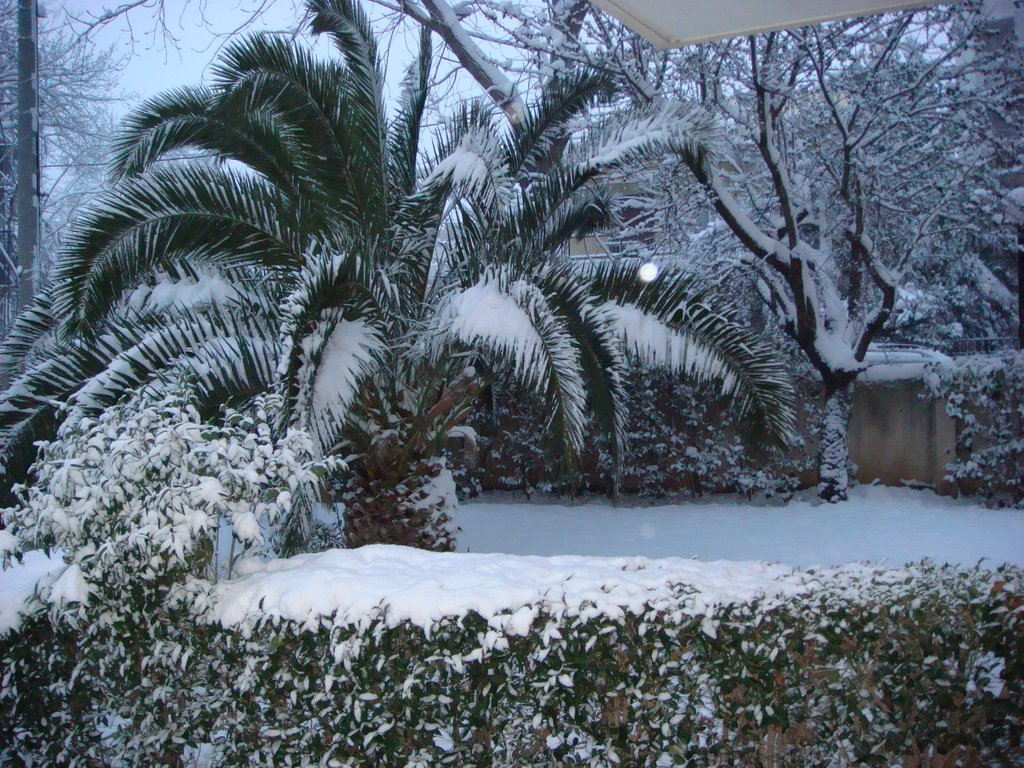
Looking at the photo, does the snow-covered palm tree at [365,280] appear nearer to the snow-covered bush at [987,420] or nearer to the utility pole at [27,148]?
the utility pole at [27,148]

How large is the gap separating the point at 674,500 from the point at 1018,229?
17.7 feet

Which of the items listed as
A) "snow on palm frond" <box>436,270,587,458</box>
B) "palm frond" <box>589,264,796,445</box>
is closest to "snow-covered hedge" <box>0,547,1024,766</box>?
"snow on palm frond" <box>436,270,587,458</box>

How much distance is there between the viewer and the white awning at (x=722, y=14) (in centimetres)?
450

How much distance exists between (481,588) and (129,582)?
141 centimetres

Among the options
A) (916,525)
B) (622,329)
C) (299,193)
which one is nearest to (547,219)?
(622,329)

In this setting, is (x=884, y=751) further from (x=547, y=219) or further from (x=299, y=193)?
(x=299, y=193)

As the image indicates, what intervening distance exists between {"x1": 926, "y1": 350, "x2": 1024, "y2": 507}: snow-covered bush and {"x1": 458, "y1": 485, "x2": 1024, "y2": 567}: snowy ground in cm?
33

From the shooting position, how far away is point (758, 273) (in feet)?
33.7

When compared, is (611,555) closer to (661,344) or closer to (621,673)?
(661,344)

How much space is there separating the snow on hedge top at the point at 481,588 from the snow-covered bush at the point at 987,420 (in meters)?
6.97

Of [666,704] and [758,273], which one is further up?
[758,273]

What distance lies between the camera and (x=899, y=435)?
10164 mm

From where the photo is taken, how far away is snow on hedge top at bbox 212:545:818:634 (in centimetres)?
306

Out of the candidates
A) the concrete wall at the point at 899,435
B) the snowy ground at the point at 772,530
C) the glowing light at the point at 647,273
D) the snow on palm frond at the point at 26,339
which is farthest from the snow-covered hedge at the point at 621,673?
the concrete wall at the point at 899,435
